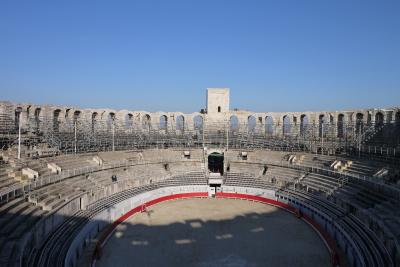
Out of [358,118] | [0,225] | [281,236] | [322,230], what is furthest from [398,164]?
[0,225]

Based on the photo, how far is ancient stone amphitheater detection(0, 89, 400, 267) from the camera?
56.4ft

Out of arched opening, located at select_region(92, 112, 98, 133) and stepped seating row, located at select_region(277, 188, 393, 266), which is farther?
arched opening, located at select_region(92, 112, 98, 133)

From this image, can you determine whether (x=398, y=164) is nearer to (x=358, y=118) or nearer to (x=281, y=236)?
(x=281, y=236)

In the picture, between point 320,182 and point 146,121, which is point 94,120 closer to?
point 146,121

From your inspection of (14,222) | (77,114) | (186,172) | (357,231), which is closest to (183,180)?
(186,172)

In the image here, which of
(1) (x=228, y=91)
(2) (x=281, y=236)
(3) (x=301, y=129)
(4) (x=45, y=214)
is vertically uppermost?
(1) (x=228, y=91)

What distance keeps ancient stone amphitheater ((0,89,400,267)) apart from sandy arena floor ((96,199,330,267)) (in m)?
1.07

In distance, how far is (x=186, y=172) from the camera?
3738cm

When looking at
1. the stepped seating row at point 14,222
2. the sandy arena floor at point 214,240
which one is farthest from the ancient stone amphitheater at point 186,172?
the sandy arena floor at point 214,240

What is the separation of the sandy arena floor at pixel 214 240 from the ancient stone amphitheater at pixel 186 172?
41.9 inches

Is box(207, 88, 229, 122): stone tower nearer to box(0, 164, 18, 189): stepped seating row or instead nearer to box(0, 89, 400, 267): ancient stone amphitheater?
box(0, 89, 400, 267): ancient stone amphitheater

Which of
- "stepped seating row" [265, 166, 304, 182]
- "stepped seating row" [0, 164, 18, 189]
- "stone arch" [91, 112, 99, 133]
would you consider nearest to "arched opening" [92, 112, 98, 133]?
"stone arch" [91, 112, 99, 133]

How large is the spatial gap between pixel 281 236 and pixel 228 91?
29686 mm

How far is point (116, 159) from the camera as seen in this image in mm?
36062
